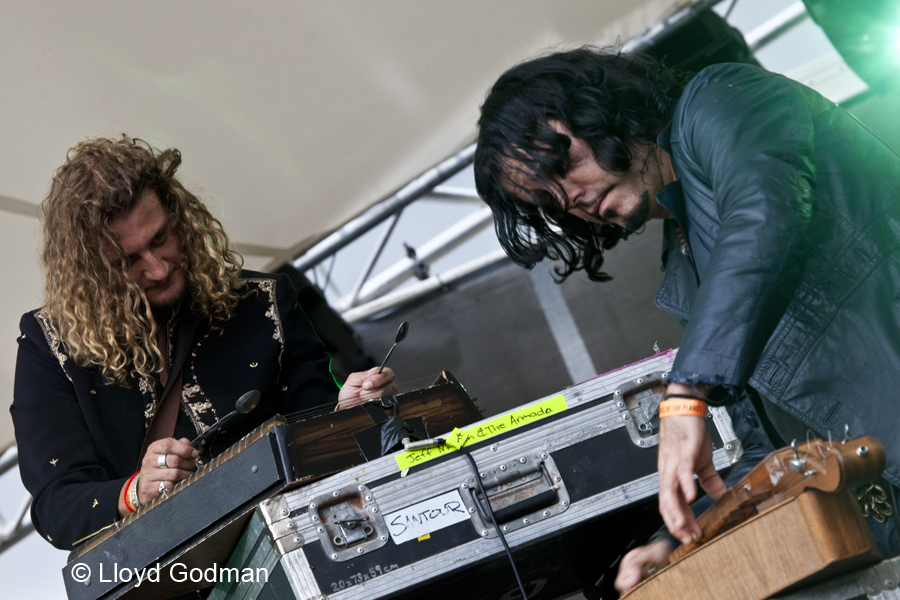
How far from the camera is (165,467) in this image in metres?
1.57

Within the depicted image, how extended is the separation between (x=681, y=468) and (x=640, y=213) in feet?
2.28

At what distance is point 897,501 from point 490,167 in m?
0.94

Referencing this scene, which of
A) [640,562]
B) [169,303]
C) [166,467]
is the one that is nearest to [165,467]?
[166,467]

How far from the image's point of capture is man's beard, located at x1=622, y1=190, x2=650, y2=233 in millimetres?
1593

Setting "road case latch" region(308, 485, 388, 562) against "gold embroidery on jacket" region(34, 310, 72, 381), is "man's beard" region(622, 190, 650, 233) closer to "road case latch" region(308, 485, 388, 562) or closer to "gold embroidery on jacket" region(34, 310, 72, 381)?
"road case latch" region(308, 485, 388, 562)

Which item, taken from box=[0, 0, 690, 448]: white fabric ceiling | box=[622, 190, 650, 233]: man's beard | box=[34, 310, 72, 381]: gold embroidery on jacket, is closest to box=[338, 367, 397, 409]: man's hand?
box=[622, 190, 650, 233]: man's beard

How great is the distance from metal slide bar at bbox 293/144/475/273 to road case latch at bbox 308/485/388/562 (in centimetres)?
308

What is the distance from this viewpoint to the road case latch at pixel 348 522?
1330 mm

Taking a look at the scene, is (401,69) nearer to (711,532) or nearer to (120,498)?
(120,498)

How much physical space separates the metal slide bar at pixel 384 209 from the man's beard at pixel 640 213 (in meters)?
2.70

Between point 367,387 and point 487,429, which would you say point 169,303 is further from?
point 487,429

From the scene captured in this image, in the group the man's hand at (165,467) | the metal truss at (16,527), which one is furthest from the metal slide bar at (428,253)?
the man's hand at (165,467)

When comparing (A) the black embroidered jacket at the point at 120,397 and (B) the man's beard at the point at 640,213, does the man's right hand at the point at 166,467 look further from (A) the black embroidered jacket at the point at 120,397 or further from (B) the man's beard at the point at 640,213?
(B) the man's beard at the point at 640,213

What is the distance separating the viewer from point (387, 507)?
4.48 ft
